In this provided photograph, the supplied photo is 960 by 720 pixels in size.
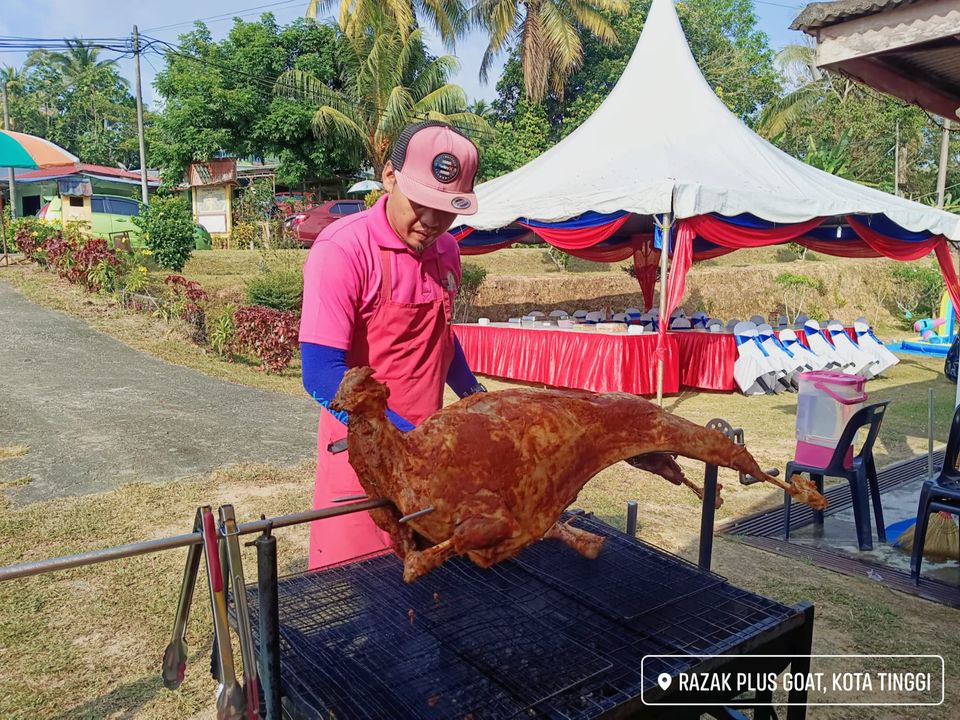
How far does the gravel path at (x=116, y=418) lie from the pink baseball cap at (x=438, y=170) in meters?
4.47

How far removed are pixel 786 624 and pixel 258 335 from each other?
913 centimetres

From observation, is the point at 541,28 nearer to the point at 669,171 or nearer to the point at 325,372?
the point at 669,171

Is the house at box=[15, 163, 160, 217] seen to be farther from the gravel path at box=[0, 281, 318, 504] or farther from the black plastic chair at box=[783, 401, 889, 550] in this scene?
the black plastic chair at box=[783, 401, 889, 550]

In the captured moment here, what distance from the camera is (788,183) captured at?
30.0 feet

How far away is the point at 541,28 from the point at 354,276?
25.4 metres

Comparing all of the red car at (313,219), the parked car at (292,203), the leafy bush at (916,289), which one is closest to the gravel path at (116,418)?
the red car at (313,219)

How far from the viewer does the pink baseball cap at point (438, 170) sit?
6.79 ft

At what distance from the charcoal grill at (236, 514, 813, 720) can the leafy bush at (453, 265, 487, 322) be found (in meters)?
12.2

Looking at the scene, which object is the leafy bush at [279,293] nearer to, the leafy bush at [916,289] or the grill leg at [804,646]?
the grill leg at [804,646]

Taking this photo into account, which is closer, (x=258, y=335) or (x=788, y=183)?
(x=788, y=183)

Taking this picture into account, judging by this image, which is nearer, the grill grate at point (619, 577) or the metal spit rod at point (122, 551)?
the metal spit rod at point (122, 551)

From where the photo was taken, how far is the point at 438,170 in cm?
208

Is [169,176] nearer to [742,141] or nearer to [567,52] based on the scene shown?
[567,52]

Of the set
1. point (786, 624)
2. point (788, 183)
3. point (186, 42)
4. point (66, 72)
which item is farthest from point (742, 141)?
point (66, 72)
